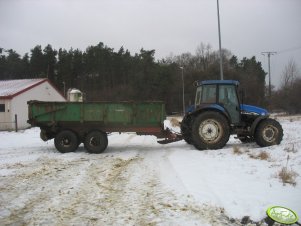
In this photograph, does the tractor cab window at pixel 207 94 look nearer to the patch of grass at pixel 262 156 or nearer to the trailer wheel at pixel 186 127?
the trailer wheel at pixel 186 127

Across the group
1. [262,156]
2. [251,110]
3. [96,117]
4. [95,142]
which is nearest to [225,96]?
[251,110]

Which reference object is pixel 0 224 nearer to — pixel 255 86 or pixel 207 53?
pixel 255 86

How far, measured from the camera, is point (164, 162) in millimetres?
10727

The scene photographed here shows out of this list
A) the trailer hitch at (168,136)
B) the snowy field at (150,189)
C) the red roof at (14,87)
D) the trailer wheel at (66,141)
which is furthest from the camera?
the red roof at (14,87)

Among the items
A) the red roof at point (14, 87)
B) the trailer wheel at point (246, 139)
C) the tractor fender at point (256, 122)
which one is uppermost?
the red roof at point (14, 87)

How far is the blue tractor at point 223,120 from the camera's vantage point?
1257 centimetres

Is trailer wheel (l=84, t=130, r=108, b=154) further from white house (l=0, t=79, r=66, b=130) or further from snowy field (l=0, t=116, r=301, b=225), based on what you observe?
white house (l=0, t=79, r=66, b=130)

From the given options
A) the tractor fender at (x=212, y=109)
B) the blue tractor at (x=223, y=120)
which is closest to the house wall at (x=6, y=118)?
the blue tractor at (x=223, y=120)

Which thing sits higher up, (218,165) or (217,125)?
(217,125)

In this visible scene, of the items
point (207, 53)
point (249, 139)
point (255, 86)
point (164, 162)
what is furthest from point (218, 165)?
point (207, 53)

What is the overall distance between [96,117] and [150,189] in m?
6.14

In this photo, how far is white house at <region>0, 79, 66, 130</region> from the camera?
2827cm

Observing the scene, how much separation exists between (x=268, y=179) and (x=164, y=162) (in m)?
3.81

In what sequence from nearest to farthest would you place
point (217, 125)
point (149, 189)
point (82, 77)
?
point (149, 189) → point (217, 125) → point (82, 77)
